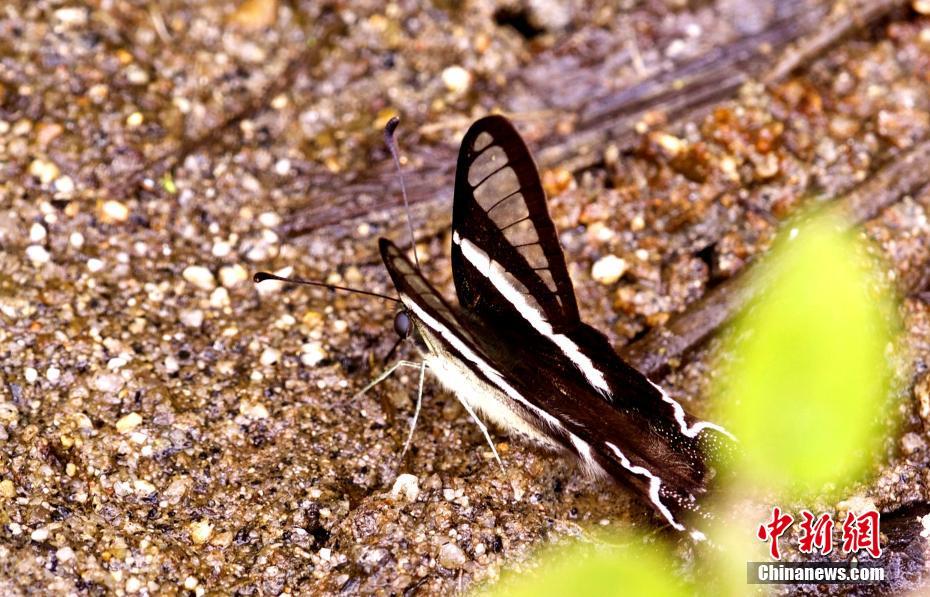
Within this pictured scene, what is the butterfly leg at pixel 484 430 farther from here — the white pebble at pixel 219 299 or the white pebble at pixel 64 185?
the white pebble at pixel 64 185

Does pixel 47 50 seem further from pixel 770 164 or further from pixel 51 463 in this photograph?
pixel 770 164

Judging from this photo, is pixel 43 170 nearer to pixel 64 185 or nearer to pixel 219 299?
pixel 64 185

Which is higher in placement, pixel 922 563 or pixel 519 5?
pixel 519 5

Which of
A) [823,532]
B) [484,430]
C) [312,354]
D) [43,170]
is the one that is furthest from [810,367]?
[43,170]

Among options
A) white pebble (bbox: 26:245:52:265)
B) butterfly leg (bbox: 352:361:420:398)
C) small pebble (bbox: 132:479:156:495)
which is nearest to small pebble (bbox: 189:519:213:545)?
small pebble (bbox: 132:479:156:495)

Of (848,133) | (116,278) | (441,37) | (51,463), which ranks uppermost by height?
(441,37)

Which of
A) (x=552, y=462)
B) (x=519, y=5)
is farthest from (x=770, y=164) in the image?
(x=552, y=462)

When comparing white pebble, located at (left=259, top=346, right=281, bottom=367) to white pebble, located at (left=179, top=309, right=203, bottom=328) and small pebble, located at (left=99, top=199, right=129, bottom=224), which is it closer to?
white pebble, located at (left=179, top=309, right=203, bottom=328)
